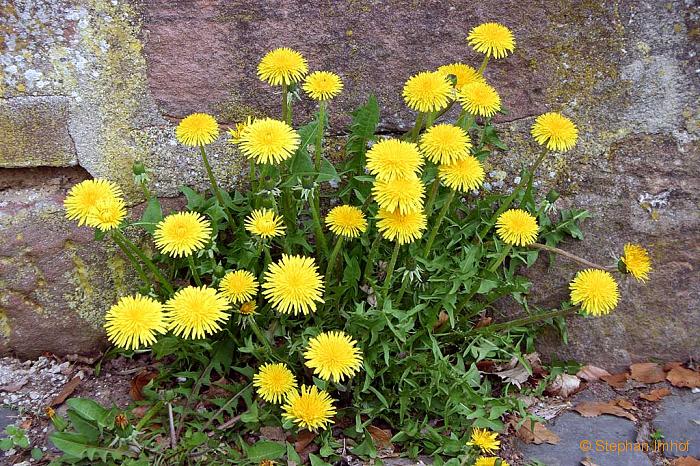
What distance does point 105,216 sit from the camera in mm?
2230

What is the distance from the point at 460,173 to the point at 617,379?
1.45 m

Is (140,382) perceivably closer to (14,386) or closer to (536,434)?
(14,386)

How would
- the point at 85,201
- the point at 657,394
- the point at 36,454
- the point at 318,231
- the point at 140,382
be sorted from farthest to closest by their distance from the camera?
the point at 657,394 → the point at 140,382 → the point at 318,231 → the point at 36,454 → the point at 85,201

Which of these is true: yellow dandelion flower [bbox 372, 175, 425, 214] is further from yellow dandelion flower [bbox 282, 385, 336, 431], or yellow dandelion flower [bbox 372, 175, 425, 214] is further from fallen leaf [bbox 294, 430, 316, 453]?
fallen leaf [bbox 294, 430, 316, 453]

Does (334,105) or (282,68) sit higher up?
(334,105)

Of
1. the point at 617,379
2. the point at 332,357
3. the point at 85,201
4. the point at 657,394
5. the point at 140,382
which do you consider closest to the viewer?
the point at 332,357

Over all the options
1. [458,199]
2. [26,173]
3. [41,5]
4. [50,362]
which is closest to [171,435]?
[50,362]

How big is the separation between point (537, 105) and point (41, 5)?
7.55ft

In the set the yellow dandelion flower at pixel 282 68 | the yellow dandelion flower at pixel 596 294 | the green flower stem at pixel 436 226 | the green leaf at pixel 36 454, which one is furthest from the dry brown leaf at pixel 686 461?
the green leaf at pixel 36 454

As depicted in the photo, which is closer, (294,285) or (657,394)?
(294,285)

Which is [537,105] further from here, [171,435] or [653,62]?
[171,435]

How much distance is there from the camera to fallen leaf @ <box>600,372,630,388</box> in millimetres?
2949

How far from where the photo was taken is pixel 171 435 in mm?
2375

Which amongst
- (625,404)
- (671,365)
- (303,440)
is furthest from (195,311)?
(671,365)
